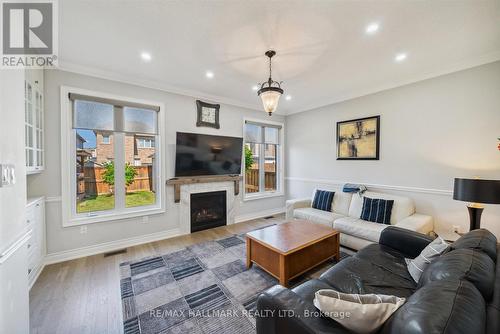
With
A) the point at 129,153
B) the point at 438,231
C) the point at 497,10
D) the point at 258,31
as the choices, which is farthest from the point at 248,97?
the point at 438,231

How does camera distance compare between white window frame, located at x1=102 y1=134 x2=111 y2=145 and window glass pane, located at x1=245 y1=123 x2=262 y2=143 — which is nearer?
white window frame, located at x1=102 y1=134 x2=111 y2=145

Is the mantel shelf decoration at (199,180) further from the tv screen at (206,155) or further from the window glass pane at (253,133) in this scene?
the window glass pane at (253,133)

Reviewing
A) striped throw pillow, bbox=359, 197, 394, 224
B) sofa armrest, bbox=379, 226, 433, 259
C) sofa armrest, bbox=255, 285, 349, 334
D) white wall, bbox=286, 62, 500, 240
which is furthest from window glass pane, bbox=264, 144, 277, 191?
sofa armrest, bbox=255, 285, 349, 334

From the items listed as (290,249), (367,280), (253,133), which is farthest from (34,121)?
(367,280)

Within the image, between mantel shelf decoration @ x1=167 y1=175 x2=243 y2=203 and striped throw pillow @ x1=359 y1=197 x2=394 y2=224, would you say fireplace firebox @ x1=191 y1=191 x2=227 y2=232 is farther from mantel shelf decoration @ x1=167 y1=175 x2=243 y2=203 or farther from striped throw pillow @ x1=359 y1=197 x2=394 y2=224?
striped throw pillow @ x1=359 y1=197 x2=394 y2=224

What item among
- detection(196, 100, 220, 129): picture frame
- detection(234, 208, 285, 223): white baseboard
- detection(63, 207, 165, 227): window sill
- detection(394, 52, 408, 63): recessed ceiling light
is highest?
detection(394, 52, 408, 63): recessed ceiling light

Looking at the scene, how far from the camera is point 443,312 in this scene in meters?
0.78

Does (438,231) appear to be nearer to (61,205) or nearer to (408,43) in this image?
(408,43)

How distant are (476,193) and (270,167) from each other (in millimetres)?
3932

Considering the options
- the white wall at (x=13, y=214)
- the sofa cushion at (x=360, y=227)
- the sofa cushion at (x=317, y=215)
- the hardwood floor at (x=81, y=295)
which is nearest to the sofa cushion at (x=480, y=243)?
the sofa cushion at (x=360, y=227)

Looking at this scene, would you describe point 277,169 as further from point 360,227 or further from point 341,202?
point 360,227

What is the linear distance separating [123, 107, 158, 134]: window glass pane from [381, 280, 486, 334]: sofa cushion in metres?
3.95

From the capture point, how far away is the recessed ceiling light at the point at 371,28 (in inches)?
82.0

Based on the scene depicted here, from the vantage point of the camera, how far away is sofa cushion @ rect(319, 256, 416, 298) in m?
1.64
